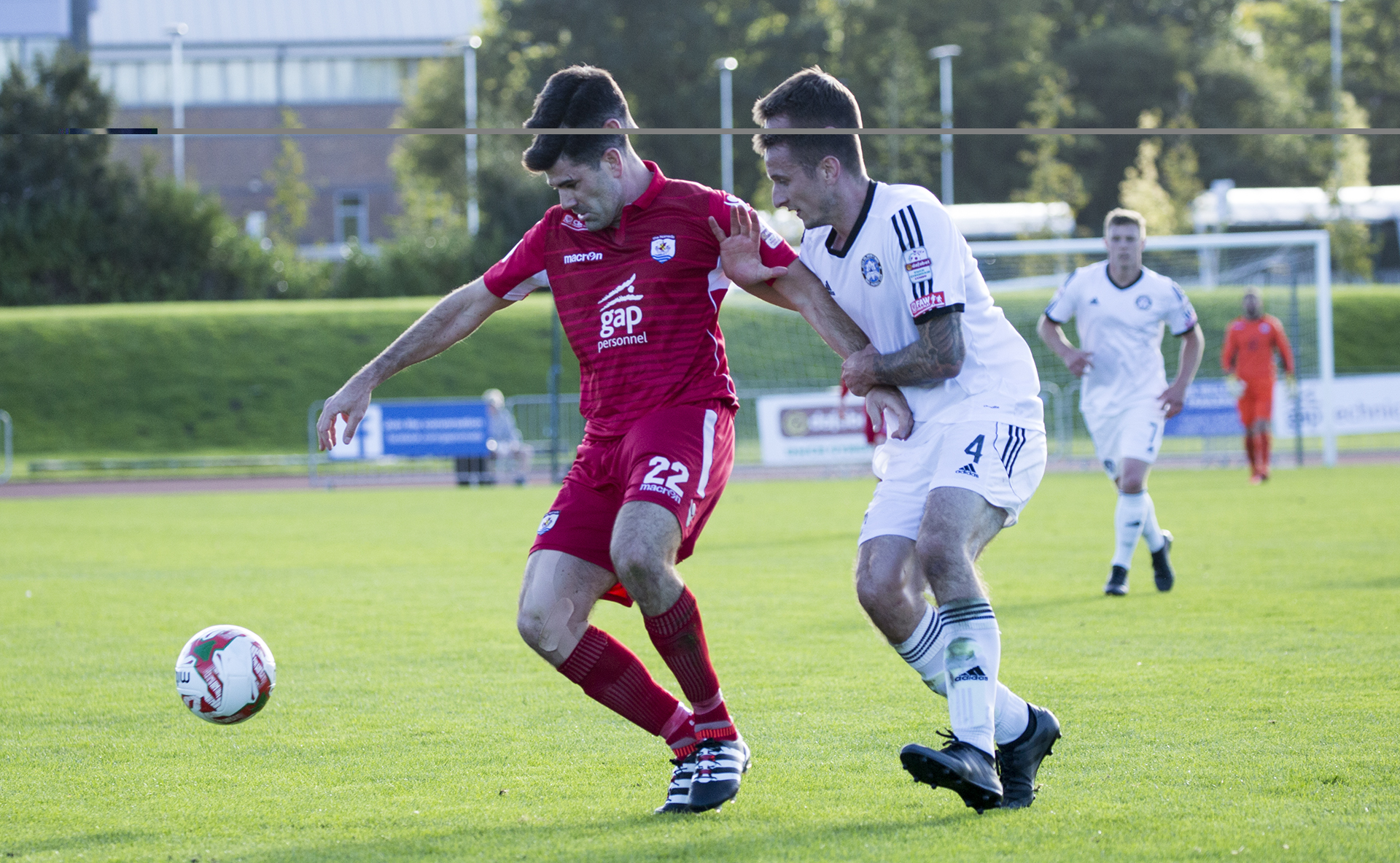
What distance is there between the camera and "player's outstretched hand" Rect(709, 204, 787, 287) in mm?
4609

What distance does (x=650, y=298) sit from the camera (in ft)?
15.3

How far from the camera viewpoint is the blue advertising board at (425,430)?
2314 centimetres

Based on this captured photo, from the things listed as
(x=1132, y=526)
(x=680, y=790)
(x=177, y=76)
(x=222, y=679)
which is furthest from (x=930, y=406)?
(x=177, y=76)

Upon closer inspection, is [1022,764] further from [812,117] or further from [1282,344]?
[1282,344]

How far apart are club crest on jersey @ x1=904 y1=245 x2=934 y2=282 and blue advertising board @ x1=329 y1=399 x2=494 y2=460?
19.0 meters

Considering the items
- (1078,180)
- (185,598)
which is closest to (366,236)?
(1078,180)

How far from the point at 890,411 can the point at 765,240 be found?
26.1 inches

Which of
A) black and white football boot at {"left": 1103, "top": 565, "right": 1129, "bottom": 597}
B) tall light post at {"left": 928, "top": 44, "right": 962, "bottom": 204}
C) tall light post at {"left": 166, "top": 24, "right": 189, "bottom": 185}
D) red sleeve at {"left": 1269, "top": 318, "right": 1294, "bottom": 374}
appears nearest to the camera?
black and white football boot at {"left": 1103, "top": 565, "right": 1129, "bottom": 597}

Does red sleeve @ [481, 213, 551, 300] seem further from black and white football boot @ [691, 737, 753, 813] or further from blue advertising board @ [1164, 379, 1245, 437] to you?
blue advertising board @ [1164, 379, 1245, 437]

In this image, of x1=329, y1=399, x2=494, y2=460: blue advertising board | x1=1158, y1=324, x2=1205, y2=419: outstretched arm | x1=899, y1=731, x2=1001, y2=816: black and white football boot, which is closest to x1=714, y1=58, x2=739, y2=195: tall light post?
x1=329, y1=399, x2=494, y2=460: blue advertising board

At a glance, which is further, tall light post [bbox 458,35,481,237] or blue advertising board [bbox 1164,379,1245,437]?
tall light post [bbox 458,35,481,237]

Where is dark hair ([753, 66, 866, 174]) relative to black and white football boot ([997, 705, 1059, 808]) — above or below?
above

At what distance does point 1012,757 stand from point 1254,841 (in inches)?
30.0

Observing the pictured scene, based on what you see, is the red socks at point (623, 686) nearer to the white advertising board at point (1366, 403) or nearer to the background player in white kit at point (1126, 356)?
the background player in white kit at point (1126, 356)
